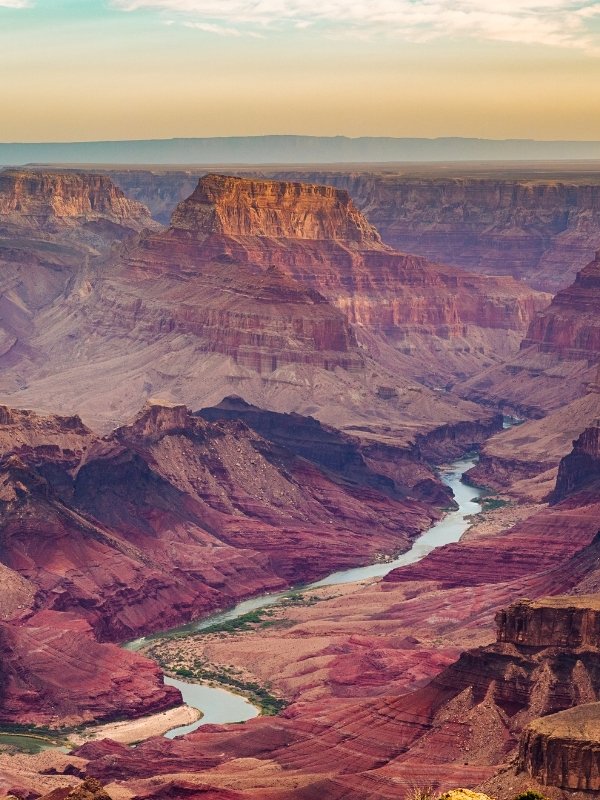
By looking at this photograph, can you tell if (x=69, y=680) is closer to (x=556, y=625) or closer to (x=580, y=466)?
(x=556, y=625)

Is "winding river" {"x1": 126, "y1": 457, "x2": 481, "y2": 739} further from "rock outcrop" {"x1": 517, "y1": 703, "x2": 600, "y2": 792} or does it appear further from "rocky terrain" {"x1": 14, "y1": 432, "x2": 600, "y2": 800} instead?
"rock outcrop" {"x1": 517, "y1": 703, "x2": 600, "y2": 792}

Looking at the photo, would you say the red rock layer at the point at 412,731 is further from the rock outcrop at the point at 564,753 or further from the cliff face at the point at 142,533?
the cliff face at the point at 142,533

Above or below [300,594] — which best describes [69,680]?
above

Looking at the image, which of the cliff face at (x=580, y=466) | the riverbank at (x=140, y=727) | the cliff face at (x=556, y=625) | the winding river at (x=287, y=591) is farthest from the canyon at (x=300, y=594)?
the riverbank at (x=140, y=727)

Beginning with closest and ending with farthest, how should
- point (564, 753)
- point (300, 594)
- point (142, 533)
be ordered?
point (564, 753), point (300, 594), point (142, 533)

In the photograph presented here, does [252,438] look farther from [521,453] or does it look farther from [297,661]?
[297,661]

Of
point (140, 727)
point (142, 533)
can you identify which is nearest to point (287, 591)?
point (142, 533)

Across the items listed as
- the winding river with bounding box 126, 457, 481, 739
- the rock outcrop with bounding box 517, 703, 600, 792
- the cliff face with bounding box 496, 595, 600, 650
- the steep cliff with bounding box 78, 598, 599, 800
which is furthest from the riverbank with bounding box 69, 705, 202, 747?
the rock outcrop with bounding box 517, 703, 600, 792

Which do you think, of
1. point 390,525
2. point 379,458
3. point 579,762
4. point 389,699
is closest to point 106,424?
point 379,458
